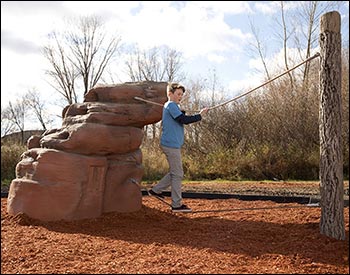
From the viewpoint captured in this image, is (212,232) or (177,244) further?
(212,232)

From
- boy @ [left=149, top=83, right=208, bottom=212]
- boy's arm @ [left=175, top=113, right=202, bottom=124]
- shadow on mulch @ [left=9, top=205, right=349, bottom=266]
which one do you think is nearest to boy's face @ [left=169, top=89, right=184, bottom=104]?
boy @ [left=149, top=83, right=208, bottom=212]

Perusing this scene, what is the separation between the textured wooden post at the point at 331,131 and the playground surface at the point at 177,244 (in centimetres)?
20

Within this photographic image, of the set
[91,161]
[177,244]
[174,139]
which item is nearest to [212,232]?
[177,244]

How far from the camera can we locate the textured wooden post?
13.5 ft

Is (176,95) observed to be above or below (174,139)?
above

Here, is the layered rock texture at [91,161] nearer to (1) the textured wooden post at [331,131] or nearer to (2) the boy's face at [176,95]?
(2) the boy's face at [176,95]

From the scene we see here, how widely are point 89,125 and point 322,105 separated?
302 cm

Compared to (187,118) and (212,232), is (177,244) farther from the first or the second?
(187,118)

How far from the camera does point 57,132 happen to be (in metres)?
6.20

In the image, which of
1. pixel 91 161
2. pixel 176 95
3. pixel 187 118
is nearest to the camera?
pixel 187 118

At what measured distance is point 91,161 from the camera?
577 cm

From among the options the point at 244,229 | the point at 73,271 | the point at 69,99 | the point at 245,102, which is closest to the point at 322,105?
the point at 244,229

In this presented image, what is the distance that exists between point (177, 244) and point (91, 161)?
201cm

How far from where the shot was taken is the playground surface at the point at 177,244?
133 inches
